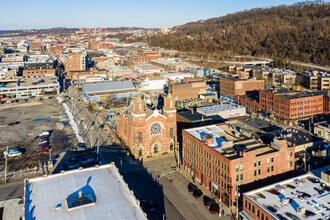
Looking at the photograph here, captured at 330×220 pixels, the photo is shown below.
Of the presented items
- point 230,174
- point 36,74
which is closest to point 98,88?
point 36,74

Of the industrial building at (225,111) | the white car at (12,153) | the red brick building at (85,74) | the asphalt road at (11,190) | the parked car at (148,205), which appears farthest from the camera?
A: the red brick building at (85,74)

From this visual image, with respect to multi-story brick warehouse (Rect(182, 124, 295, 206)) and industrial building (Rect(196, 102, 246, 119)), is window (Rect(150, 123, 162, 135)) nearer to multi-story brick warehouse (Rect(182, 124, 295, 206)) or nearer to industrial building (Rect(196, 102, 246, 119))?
multi-story brick warehouse (Rect(182, 124, 295, 206))

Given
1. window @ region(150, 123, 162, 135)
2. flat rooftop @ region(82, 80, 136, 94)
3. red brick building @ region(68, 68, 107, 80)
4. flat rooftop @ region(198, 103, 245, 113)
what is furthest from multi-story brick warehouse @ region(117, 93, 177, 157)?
red brick building @ region(68, 68, 107, 80)

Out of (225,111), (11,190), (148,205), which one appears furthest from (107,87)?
(148,205)

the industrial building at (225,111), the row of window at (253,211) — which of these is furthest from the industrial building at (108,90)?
the row of window at (253,211)

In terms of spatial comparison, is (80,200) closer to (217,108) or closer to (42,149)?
(42,149)

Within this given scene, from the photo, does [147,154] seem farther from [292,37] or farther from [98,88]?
[292,37]

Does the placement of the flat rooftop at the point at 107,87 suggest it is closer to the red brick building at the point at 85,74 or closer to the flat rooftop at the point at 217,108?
the red brick building at the point at 85,74
